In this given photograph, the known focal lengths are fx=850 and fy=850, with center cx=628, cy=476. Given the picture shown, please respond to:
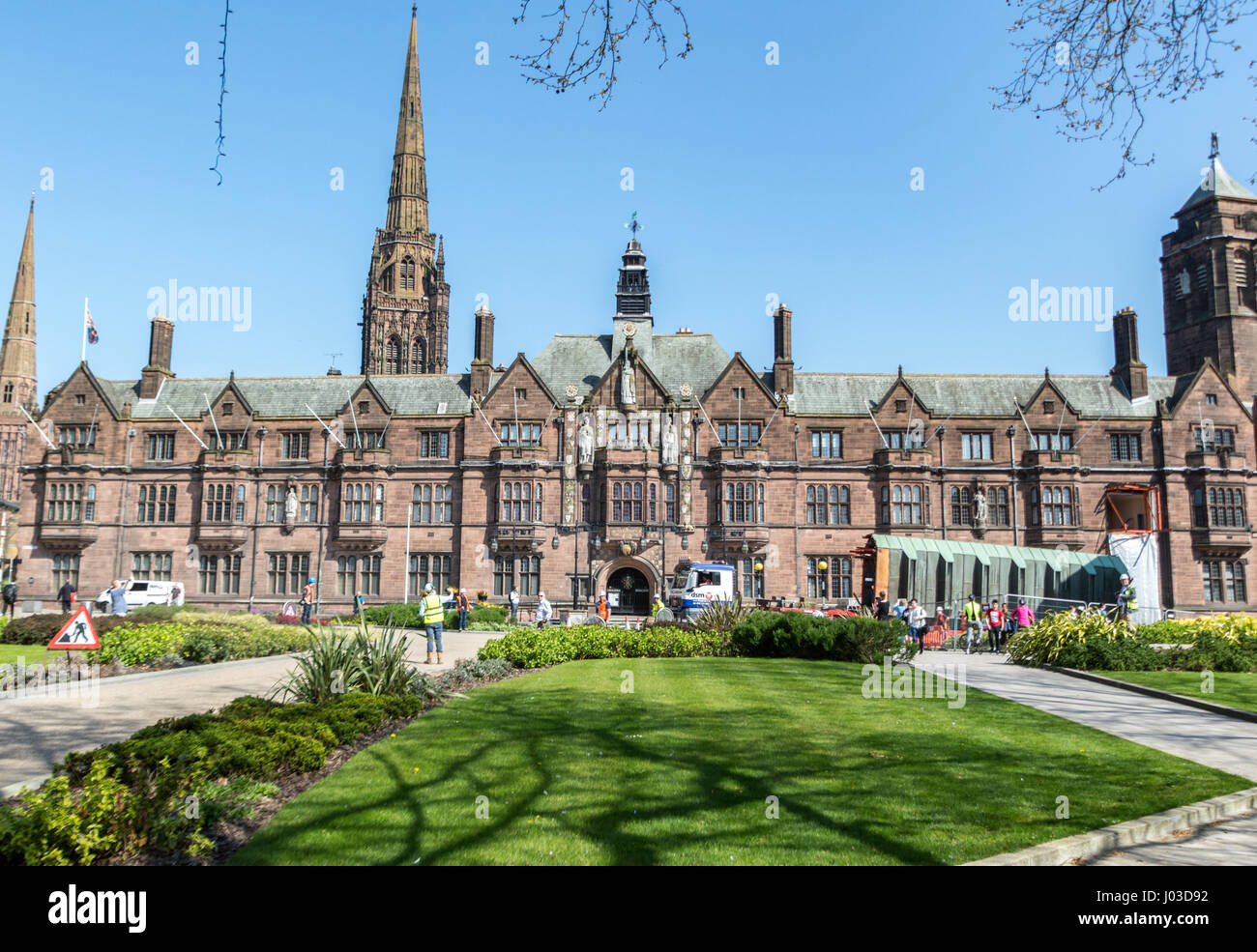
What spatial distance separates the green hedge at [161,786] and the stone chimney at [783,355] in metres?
39.8

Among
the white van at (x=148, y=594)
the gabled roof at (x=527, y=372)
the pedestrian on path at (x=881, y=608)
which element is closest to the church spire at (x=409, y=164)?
the gabled roof at (x=527, y=372)

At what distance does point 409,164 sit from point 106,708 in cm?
7795

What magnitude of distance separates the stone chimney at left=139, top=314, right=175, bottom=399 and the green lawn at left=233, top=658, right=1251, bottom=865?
4730cm

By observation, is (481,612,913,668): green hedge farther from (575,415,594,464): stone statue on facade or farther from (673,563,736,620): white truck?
(575,415,594,464): stone statue on facade

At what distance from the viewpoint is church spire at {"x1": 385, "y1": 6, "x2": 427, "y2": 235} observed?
82312 millimetres

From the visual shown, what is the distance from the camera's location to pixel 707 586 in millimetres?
37312

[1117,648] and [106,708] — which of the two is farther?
[1117,648]

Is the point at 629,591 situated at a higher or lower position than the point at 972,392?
lower

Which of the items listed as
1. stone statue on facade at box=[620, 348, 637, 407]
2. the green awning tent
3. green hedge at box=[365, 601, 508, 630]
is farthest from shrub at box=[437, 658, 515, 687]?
stone statue on facade at box=[620, 348, 637, 407]

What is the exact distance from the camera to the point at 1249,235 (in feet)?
176

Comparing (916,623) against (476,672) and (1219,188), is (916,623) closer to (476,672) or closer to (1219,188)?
(476,672)

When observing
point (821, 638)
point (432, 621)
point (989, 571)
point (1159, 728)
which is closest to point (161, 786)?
point (1159, 728)
